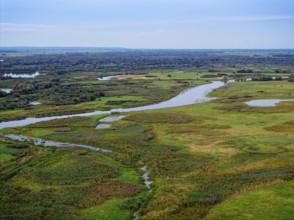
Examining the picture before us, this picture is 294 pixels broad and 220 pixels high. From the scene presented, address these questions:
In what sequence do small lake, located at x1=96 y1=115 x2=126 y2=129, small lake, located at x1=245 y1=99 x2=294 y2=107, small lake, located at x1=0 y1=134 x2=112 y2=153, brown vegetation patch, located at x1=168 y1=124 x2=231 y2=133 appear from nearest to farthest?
small lake, located at x1=0 y1=134 x2=112 y2=153 → brown vegetation patch, located at x1=168 y1=124 x2=231 y2=133 → small lake, located at x1=96 y1=115 x2=126 y2=129 → small lake, located at x1=245 y1=99 x2=294 y2=107

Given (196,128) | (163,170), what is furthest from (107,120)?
(163,170)

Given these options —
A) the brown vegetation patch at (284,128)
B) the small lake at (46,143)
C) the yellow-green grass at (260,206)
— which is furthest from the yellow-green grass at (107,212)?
the brown vegetation patch at (284,128)

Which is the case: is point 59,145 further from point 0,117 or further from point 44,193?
point 0,117

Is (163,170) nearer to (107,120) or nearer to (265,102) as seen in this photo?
(107,120)

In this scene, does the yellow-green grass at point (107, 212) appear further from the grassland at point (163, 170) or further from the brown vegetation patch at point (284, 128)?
the brown vegetation patch at point (284, 128)

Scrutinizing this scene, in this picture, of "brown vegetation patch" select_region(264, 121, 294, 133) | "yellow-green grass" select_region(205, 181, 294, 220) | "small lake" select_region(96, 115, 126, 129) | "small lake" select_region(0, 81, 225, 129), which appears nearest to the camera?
"yellow-green grass" select_region(205, 181, 294, 220)

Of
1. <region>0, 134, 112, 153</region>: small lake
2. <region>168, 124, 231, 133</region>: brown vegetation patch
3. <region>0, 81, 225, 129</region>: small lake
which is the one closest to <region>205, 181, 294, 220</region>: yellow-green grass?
<region>0, 134, 112, 153</region>: small lake

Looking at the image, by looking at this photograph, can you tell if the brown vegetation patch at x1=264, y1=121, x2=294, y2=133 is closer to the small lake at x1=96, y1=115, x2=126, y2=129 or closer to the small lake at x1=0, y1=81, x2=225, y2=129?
the small lake at x1=96, y1=115, x2=126, y2=129

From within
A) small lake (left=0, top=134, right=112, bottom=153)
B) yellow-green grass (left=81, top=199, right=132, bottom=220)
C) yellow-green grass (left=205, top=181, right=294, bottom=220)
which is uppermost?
yellow-green grass (left=205, top=181, right=294, bottom=220)

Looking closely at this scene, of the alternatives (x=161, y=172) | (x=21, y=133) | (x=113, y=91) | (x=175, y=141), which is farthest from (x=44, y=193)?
(x=113, y=91)
